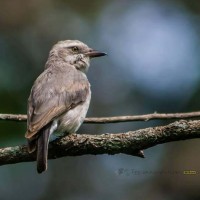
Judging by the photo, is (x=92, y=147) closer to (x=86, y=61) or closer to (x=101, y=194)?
(x=86, y=61)

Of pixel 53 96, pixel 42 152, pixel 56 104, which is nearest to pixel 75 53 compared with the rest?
pixel 53 96

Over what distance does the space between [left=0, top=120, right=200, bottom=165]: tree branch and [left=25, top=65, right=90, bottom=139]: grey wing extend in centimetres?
35

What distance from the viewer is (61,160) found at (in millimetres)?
12781

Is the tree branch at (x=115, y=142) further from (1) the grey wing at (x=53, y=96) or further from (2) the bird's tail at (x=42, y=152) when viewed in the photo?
(1) the grey wing at (x=53, y=96)

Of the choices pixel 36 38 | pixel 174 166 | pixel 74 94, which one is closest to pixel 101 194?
pixel 174 166

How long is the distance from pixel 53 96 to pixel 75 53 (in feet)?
5.52

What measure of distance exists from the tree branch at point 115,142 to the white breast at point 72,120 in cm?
59

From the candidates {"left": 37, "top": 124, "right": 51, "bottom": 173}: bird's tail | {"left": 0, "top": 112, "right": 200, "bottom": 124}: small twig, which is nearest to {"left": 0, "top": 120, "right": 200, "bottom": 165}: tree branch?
{"left": 37, "top": 124, "right": 51, "bottom": 173}: bird's tail

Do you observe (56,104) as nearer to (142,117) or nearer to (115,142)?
(142,117)

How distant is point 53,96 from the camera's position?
25.6 feet

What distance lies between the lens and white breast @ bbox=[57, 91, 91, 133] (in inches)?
298

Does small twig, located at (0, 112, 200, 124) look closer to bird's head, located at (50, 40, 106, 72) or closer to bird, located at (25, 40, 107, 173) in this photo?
bird, located at (25, 40, 107, 173)

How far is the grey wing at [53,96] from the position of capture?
23.9 feet

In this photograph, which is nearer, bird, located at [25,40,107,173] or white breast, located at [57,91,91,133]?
bird, located at [25,40,107,173]
